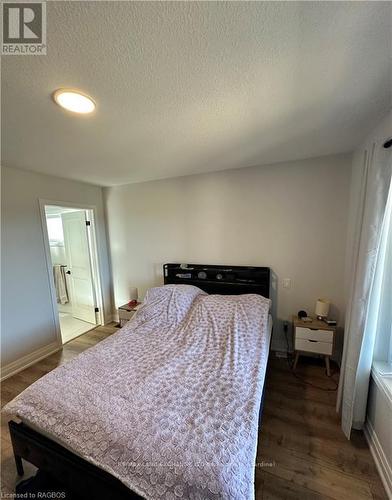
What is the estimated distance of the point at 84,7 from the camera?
733 mm

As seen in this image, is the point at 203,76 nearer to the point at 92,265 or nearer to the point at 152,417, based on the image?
the point at 152,417

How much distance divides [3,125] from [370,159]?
2747mm

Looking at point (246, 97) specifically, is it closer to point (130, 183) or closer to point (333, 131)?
point (333, 131)

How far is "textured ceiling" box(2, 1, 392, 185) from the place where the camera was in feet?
2.56

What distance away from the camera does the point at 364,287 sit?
1.46 metres

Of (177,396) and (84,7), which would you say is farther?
(177,396)

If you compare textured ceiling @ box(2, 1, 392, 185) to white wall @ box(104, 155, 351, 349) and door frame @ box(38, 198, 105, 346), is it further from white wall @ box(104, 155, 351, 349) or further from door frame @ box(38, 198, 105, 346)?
door frame @ box(38, 198, 105, 346)

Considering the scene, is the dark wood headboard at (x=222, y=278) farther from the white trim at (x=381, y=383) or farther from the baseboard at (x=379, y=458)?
the baseboard at (x=379, y=458)

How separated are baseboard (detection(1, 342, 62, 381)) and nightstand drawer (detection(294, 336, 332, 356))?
3.25 meters

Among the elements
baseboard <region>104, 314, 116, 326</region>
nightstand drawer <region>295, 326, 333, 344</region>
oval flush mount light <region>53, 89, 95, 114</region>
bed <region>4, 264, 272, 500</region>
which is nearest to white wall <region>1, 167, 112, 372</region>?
baseboard <region>104, 314, 116, 326</region>

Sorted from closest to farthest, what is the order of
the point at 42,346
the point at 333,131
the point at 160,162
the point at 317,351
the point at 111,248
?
the point at 333,131 → the point at 317,351 → the point at 160,162 → the point at 42,346 → the point at 111,248

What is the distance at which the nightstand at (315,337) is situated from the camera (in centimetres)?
213

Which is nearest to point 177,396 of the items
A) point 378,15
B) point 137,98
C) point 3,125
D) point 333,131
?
point 137,98

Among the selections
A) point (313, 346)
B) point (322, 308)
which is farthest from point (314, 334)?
point (322, 308)
